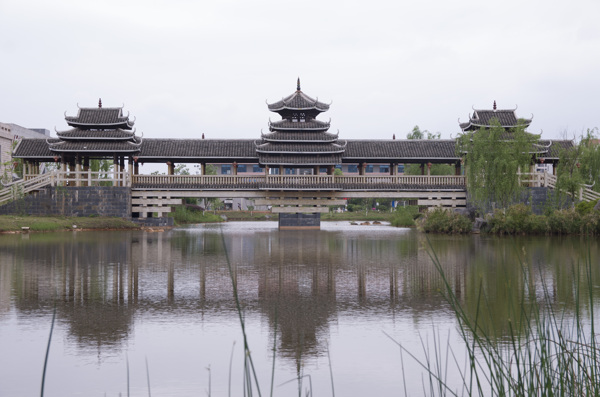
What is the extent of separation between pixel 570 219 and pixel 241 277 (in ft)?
55.7

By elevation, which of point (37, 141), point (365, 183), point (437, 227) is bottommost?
point (437, 227)

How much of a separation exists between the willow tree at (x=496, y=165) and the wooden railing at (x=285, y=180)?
5824 mm

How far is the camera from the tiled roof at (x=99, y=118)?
105 feet

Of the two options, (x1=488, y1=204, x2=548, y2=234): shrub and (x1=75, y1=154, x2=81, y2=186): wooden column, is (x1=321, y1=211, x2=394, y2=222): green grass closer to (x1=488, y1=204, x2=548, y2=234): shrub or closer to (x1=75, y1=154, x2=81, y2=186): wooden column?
(x1=488, y1=204, x2=548, y2=234): shrub

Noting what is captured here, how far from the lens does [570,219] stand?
2362 centimetres

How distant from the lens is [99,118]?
32375 millimetres

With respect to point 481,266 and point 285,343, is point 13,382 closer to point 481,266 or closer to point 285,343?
point 285,343

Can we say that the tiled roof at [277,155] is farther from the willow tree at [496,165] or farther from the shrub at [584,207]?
the shrub at [584,207]

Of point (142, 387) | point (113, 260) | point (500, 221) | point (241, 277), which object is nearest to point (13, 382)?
point (142, 387)

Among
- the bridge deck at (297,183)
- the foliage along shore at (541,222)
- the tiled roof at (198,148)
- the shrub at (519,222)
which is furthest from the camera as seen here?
the tiled roof at (198,148)

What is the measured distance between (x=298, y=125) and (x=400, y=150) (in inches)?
237

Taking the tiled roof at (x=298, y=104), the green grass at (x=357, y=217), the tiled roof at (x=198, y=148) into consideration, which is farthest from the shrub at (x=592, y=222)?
the green grass at (x=357, y=217)

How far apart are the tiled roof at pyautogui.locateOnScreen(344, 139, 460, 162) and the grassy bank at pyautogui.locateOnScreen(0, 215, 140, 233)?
1287 centimetres

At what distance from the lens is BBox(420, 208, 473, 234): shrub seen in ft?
86.5
